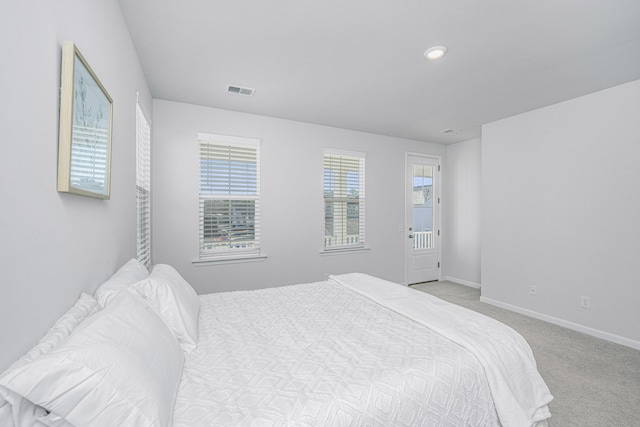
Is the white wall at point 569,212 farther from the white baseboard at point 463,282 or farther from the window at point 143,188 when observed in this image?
the window at point 143,188

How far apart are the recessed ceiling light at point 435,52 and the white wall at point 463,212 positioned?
3093 millimetres

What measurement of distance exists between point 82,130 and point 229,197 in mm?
2457

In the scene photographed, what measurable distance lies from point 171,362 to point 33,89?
3.35ft

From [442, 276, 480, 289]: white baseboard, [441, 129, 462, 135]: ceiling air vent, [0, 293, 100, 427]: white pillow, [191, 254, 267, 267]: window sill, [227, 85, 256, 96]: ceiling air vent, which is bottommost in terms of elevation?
[442, 276, 480, 289]: white baseboard

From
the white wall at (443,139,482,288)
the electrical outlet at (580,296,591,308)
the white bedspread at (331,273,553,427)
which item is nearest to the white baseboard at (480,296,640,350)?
the electrical outlet at (580,296,591,308)

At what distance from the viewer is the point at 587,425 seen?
1.77 meters

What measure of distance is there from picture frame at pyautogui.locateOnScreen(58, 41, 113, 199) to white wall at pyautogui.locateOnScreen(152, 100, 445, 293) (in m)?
1.92

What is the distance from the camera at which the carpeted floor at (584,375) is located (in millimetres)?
1854

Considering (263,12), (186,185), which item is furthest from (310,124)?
(263,12)

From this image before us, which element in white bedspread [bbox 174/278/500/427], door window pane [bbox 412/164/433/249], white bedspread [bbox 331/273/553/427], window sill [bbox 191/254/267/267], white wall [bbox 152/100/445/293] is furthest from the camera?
door window pane [bbox 412/164/433/249]

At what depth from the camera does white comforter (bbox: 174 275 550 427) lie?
983 mm

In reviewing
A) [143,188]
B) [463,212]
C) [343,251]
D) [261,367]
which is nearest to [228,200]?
[143,188]

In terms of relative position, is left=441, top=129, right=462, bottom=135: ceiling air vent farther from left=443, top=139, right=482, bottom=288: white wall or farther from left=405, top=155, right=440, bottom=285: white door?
left=405, top=155, right=440, bottom=285: white door

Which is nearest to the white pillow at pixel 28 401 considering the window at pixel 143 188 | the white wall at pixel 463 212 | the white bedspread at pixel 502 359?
the white bedspread at pixel 502 359
